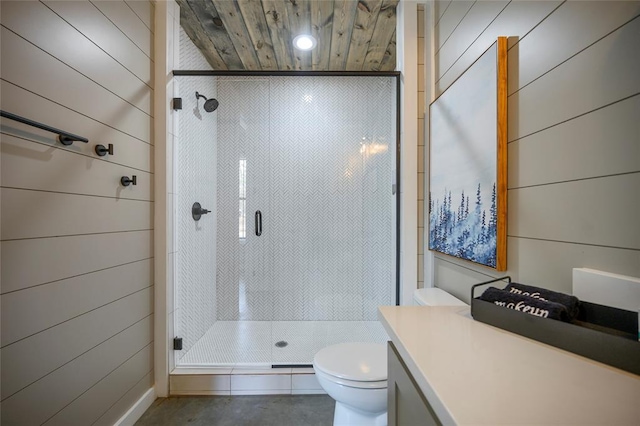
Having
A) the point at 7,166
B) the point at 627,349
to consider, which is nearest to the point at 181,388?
the point at 7,166

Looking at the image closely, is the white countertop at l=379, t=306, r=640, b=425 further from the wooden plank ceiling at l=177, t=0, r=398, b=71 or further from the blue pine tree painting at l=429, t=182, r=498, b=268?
the wooden plank ceiling at l=177, t=0, r=398, b=71

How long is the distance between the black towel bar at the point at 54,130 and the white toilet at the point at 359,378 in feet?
4.58

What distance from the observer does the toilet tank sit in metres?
1.19

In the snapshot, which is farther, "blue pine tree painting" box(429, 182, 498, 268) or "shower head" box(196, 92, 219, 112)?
"shower head" box(196, 92, 219, 112)

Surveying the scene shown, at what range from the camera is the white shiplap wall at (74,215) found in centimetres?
86

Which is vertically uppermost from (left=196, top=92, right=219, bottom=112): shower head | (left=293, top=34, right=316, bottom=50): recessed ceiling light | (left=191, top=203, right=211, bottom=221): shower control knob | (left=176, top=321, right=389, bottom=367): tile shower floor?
(left=293, top=34, right=316, bottom=50): recessed ceiling light

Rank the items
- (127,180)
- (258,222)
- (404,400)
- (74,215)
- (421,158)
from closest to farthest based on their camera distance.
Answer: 1. (404,400)
2. (74,215)
3. (127,180)
4. (421,158)
5. (258,222)

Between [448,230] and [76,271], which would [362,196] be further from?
[76,271]

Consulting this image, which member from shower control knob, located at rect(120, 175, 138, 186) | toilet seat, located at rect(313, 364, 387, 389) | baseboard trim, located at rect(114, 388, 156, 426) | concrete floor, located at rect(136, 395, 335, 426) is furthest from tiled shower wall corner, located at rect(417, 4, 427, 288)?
baseboard trim, located at rect(114, 388, 156, 426)

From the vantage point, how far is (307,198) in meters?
2.00

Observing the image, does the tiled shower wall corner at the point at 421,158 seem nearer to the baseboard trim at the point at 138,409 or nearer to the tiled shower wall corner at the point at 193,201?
the tiled shower wall corner at the point at 193,201

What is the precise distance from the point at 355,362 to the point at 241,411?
792 millimetres

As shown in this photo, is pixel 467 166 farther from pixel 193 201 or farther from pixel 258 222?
pixel 193 201

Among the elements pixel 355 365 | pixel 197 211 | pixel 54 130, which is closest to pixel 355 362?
pixel 355 365
